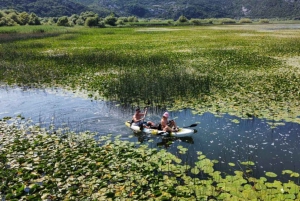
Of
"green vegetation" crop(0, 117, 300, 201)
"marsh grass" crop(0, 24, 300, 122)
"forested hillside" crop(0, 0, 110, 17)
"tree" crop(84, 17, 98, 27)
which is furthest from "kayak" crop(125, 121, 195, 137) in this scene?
"forested hillside" crop(0, 0, 110, 17)

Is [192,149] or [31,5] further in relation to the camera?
[31,5]

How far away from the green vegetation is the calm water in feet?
1.87

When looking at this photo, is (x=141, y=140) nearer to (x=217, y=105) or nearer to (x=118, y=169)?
(x=118, y=169)

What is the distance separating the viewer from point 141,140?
1062 cm

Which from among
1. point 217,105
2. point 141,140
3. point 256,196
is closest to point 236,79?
point 217,105

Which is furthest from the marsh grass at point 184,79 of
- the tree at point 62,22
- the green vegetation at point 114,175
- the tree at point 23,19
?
the tree at point 62,22

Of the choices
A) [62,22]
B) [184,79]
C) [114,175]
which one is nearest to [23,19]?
[62,22]

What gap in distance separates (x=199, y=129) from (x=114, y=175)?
4.49 m

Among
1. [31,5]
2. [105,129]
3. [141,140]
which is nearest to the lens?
[141,140]

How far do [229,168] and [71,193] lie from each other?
4.60 metres

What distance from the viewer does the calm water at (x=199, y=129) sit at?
29.1 ft

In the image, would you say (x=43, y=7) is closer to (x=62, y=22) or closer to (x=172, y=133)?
(x=62, y=22)

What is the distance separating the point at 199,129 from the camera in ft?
36.4

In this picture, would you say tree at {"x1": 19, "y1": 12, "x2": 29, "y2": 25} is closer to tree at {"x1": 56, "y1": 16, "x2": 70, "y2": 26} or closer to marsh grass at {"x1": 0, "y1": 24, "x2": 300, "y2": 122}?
tree at {"x1": 56, "y1": 16, "x2": 70, "y2": 26}
